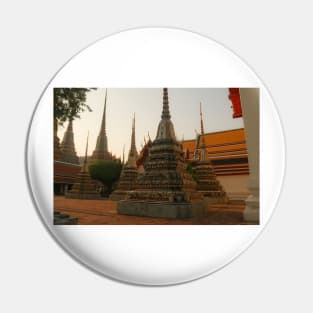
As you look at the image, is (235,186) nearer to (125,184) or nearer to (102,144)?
(125,184)

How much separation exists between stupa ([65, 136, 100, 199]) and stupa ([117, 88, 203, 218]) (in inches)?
7.2

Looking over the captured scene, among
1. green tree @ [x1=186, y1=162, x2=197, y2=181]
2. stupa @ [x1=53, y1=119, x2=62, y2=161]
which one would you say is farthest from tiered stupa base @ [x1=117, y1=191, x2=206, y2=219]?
stupa @ [x1=53, y1=119, x2=62, y2=161]

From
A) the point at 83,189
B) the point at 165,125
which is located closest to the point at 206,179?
the point at 165,125

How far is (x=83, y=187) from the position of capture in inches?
78.0

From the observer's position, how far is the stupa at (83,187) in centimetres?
195

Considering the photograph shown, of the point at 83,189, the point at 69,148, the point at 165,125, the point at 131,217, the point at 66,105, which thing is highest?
the point at 66,105

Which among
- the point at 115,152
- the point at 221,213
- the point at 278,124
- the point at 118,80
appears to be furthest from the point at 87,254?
the point at 278,124

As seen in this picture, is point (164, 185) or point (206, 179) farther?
point (164, 185)

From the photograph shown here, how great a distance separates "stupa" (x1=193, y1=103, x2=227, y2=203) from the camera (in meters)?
1.94

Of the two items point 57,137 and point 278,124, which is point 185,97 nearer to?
point 278,124

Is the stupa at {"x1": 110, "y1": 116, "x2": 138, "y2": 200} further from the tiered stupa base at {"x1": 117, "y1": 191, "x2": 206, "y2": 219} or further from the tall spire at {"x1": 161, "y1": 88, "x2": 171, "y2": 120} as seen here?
the tall spire at {"x1": 161, "y1": 88, "x2": 171, "y2": 120}

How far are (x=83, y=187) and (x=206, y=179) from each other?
701 millimetres

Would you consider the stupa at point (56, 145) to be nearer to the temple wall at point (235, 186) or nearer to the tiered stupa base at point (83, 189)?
the tiered stupa base at point (83, 189)

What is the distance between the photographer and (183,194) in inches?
80.6
